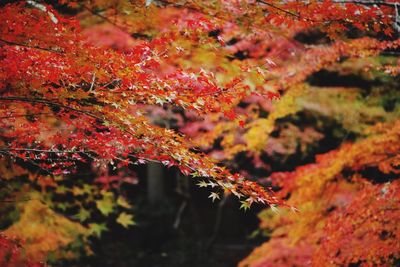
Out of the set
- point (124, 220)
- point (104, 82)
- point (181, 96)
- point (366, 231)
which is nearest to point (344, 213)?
point (366, 231)

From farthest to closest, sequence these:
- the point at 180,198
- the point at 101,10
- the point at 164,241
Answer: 1. the point at 180,198
2. the point at 164,241
3. the point at 101,10

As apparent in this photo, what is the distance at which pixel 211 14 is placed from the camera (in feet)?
19.8

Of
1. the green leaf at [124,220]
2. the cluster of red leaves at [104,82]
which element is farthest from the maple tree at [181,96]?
the green leaf at [124,220]

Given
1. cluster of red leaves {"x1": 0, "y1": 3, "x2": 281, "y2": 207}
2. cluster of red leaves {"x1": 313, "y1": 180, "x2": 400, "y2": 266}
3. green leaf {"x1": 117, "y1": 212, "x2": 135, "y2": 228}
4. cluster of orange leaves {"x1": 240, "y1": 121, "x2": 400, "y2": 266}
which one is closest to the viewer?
cluster of red leaves {"x1": 0, "y1": 3, "x2": 281, "y2": 207}

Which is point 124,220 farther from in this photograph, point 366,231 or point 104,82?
point 104,82

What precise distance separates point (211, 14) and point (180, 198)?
10.1m

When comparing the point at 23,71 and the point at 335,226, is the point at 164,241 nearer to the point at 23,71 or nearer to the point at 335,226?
the point at 335,226

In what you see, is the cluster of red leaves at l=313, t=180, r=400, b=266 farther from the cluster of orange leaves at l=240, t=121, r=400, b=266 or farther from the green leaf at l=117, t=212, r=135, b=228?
the green leaf at l=117, t=212, r=135, b=228

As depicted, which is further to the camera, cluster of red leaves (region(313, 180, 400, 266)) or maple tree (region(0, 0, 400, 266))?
cluster of red leaves (region(313, 180, 400, 266))

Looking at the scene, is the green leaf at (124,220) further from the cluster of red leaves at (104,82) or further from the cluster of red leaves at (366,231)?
the cluster of red leaves at (104,82)

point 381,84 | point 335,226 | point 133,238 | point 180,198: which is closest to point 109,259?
point 133,238

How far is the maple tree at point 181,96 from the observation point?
11.8 feet

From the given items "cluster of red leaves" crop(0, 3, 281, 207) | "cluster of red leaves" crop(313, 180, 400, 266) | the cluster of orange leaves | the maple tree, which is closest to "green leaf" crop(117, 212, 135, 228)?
the maple tree

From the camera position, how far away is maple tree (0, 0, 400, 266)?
3584 mm
